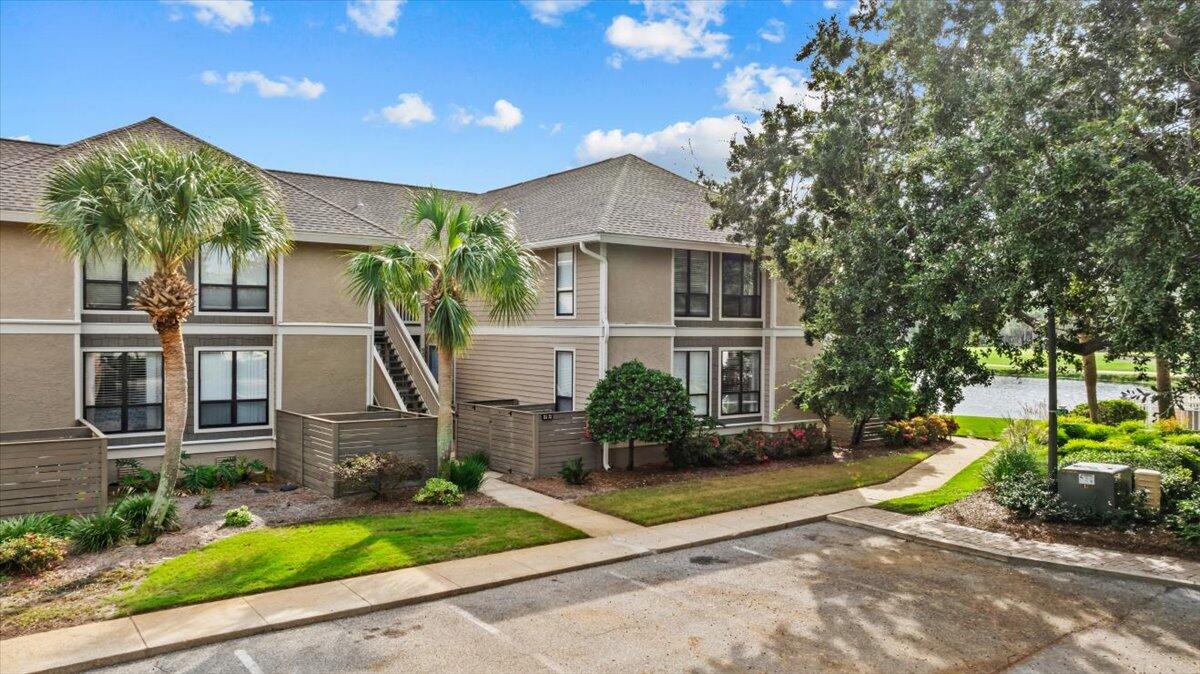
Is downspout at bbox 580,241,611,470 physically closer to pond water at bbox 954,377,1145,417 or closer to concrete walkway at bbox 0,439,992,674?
concrete walkway at bbox 0,439,992,674

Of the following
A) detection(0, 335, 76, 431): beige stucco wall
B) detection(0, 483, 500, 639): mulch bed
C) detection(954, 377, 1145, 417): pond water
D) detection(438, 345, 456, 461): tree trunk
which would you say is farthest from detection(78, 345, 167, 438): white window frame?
detection(954, 377, 1145, 417): pond water

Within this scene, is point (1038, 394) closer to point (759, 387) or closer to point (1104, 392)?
point (1104, 392)

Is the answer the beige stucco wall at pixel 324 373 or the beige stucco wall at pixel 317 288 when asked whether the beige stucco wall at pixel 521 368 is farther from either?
the beige stucco wall at pixel 317 288

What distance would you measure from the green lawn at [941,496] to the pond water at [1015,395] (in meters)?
13.5

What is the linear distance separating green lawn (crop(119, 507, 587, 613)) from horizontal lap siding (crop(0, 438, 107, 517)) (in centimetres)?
268

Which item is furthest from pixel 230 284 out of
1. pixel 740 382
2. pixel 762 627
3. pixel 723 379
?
pixel 762 627

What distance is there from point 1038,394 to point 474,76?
4068cm

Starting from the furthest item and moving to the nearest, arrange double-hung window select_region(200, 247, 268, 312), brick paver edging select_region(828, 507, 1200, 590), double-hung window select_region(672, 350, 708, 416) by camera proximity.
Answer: double-hung window select_region(672, 350, 708, 416), double-hung window select_region(200, 247, 268, 312), brick paver edging select_region(828, 507, 1200, 590)

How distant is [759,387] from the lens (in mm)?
21125

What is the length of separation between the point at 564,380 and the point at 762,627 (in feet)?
36.9

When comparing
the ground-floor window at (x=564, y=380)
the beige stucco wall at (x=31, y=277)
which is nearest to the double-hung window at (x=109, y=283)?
the beige stucco wall at (x=31, y=277)

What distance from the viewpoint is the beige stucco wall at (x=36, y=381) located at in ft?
45.2

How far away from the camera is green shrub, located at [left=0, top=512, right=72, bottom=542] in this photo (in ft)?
32.0

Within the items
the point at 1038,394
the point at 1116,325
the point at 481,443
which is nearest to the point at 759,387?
the point at 481,443
